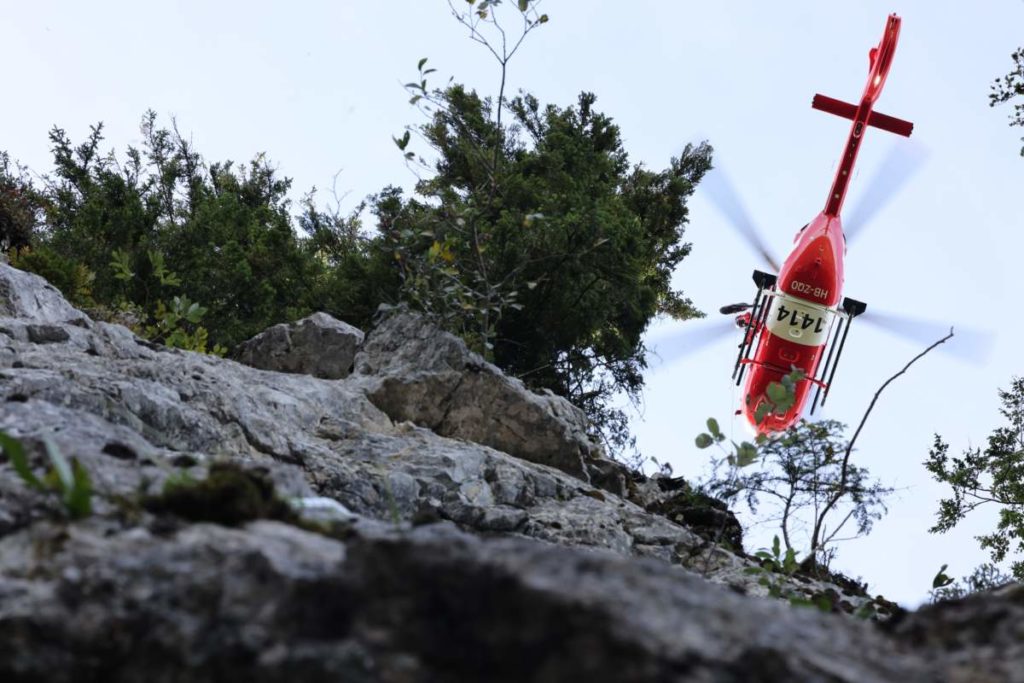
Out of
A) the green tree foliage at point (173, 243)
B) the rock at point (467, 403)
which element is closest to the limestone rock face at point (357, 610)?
the rock at point (467, 403)

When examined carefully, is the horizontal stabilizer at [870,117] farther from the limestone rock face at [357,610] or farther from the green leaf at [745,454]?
the limestone rock face at [357,610]

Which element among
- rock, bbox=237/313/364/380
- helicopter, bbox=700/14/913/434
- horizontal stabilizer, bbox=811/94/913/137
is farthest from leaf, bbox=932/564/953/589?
horizontal stabilizer, bbox=811/94/913/137

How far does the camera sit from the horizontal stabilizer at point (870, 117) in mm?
A: 19031

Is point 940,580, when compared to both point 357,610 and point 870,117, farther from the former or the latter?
point 870,117

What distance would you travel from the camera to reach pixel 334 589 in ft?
5.93

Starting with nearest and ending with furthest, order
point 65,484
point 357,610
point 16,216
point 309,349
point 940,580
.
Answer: point 357,610
point 65,484
point 940,580
point 309,349
point 16,216

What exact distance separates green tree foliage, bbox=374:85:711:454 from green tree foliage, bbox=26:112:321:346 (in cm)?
172

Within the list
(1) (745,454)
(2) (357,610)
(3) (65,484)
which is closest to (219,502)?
(3) (65,484)

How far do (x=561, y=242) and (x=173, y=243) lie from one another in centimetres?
467

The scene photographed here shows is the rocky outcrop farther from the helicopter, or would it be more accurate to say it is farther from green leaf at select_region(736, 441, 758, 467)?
the helicopter

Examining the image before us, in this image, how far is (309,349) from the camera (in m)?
8.84

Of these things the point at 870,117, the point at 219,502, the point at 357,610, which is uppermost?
the point at 870,117

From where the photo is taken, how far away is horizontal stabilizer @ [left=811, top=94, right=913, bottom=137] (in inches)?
749

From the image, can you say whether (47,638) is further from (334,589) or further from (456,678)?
(456,678)
